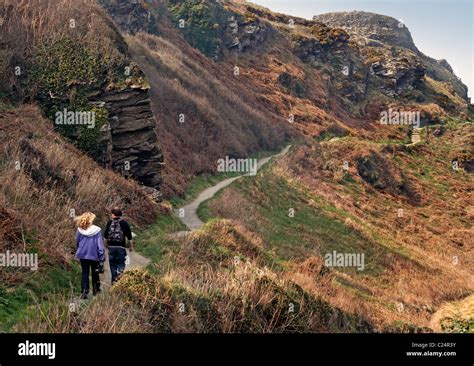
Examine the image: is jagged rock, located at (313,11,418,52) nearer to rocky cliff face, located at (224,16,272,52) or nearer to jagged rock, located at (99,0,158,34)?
rocky cliff face, located at (224,16,272,52)

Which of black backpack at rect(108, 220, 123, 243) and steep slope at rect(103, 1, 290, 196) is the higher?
steep slope at rect(103, 1, 290, 196)

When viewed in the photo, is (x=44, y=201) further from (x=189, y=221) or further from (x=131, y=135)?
(x=189, y=221)

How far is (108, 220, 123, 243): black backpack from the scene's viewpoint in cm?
891

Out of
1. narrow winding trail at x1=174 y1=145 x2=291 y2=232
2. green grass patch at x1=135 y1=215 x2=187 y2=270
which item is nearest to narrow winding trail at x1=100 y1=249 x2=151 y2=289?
green grass patch at x1=135 y1=215 x2=187 y2=270

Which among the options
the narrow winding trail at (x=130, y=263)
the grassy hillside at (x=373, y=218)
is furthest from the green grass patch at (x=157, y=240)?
the grassy hillside at (x=373, y=218)

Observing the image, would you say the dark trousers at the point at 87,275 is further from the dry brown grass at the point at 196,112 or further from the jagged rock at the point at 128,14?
the jagged rock at the point at 128,14

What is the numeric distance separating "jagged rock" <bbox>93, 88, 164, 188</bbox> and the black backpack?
8.00 metres

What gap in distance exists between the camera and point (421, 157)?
47.0 m

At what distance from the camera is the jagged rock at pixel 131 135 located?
17.1 m

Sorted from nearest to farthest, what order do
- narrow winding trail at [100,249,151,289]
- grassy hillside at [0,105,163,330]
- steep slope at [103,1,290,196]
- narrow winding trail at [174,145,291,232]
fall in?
grassy hillside at [0,105,163,330]
narrow winding trail at [100,249,151,289]
narrow winding trail at [174,145,291,232]
steep slope at [103,1,290,196]

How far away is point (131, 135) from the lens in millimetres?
17828

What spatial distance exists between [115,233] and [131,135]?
9557 mm
